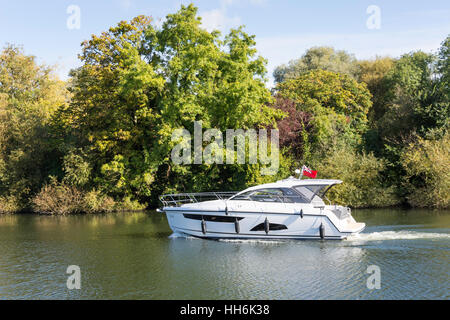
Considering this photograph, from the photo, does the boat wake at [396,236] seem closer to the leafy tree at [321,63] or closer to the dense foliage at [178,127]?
the dense foliage at [178,127]

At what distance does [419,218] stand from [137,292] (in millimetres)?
18767

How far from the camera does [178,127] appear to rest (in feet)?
109

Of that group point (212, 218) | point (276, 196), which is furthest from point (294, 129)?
point (212, 218)

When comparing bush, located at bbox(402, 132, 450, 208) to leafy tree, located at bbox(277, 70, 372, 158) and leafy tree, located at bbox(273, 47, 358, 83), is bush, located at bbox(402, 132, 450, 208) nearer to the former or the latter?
leafy tree, located at bbox(277, 70, 372, 158)

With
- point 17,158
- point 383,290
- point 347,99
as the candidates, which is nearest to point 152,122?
point 17,158

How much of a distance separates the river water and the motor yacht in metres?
0.50

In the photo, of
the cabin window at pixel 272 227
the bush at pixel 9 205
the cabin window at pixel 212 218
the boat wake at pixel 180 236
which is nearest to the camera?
the cabin window at pixel 272 227

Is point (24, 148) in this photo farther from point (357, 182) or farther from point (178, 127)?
point (357, 182)

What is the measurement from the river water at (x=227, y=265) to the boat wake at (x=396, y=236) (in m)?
0.04

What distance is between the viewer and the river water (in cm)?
1395

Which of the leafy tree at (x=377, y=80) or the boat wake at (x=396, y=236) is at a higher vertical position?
the leafy tree at (x=377, y=80)

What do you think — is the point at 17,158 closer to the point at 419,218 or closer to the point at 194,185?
the point at 194,185

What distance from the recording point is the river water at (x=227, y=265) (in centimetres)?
1395

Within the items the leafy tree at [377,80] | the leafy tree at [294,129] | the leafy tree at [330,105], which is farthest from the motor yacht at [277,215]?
the leafy tree at [377,80]
